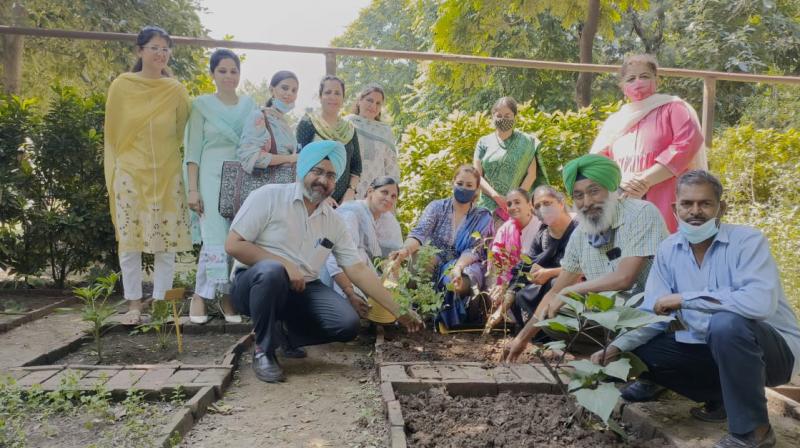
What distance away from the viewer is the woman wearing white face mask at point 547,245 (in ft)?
12.8

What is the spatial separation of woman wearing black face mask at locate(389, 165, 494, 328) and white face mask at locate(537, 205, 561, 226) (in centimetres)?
54

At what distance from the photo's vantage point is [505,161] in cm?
504

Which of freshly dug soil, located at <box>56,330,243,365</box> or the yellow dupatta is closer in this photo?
freshly dug soil, located at <box>56,330,243,365</box>

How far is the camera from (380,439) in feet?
8.79

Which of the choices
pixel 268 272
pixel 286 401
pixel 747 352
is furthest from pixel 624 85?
pixel 286 401

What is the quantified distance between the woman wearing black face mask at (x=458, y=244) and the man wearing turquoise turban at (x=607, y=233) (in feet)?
3.65

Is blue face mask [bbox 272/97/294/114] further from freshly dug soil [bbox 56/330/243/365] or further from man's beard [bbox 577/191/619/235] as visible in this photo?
man's beard [bbox 577/191/619/235]

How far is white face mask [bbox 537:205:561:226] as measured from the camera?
3.95 metres

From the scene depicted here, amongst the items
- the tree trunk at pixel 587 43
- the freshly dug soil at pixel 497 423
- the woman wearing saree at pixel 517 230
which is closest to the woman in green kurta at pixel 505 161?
the woman wearing saree at pixel 517 230

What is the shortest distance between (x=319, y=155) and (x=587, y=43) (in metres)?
9.23

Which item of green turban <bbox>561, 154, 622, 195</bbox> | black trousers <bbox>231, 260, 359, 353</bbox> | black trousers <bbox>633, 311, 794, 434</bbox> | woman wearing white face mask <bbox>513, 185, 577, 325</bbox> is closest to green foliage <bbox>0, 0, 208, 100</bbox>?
black trousers <bbox>231, 260, 359, 353</bbox>

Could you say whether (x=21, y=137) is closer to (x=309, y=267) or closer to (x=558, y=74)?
(x=309, y=267)

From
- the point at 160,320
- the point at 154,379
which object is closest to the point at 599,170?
the point at 154,379

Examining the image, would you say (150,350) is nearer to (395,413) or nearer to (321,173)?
(321,173)
